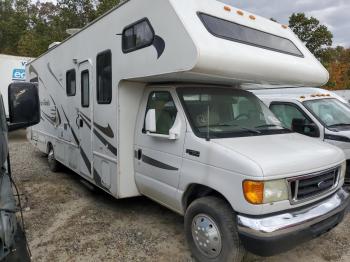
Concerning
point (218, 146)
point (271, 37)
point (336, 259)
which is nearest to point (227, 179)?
point (218, 146)

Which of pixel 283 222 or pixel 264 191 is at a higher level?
pixel 264 191

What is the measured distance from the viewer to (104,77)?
17.6ft

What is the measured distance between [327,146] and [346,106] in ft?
12.5

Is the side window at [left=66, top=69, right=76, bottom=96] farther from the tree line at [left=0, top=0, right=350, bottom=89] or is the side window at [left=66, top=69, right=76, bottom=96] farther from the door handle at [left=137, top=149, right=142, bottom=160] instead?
the tree line at [left=0, top=0, right=350, bottom=89]

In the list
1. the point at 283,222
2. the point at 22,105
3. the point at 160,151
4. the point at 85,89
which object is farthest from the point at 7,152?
the point at 85,89

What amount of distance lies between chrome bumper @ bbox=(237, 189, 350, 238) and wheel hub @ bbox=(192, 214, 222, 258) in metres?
0.41

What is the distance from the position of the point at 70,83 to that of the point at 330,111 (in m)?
5.42

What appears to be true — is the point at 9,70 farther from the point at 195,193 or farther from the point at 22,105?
the point at 195,193

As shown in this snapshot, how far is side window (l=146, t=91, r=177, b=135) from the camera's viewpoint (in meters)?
4.36

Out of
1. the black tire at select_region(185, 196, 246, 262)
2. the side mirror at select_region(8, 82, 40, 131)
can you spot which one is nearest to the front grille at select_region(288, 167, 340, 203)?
the black tire at select_region(185, 196, 246, 262)

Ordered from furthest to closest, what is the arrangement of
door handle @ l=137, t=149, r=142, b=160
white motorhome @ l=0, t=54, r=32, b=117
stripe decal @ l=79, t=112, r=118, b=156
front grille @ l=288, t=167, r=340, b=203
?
white motorhome @ l=0, t=54, r=32, b=117 < stripe decal @ l=79, t=112, r=118, b=156 < door handle @ l=137, t=149, r=142, b=160 < front grille @ l=288, t=167, r=340, b=203

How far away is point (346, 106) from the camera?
7.39 m

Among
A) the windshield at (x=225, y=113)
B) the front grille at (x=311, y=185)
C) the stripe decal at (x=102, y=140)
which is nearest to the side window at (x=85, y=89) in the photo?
the stripe decal at (x=102, y=140)

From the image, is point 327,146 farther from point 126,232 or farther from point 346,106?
point 346,106
